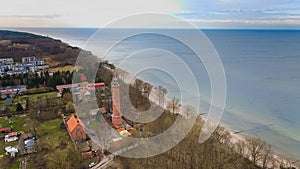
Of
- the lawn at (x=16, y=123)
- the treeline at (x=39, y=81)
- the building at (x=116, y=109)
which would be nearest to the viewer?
the building at (x=116, y=109)

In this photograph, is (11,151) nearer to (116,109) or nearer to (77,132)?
(77,132)

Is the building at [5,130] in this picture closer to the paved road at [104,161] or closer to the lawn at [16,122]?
the lawn at [16,122]

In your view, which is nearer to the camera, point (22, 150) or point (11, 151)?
point (11, 151)

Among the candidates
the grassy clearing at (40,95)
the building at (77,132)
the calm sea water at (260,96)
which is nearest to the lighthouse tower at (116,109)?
the building at (77,132)

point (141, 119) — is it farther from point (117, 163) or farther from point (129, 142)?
point (117, 163)

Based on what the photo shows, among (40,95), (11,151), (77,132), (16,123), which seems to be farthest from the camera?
(40,95)

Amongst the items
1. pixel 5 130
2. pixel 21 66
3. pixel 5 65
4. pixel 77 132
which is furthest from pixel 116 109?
pixel 5 65

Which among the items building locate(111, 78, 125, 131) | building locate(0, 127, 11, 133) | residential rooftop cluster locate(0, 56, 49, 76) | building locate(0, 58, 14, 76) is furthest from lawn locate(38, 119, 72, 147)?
building locate(0, 58, 14, 76)

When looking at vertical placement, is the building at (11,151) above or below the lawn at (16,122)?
below

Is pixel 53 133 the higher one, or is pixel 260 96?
pixel 260 96

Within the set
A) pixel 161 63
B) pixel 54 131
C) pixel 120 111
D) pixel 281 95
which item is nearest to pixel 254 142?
pixel 120 111

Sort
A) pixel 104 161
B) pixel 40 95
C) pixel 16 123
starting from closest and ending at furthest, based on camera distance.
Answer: pixel 104 161
pixel 16 123
pixel 40 95
